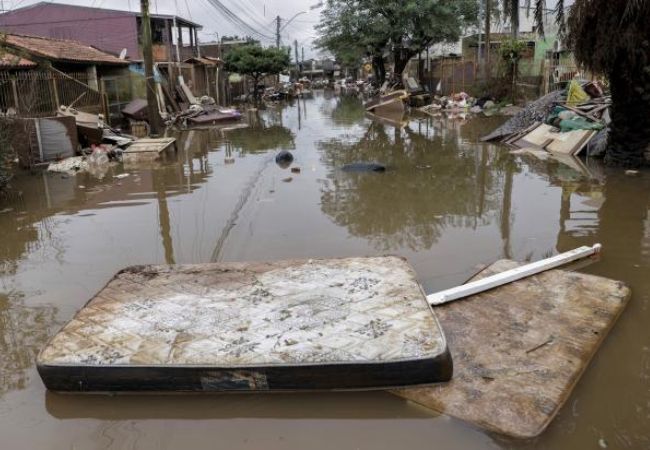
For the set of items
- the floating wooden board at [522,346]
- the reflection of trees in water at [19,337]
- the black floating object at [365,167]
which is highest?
the black floating object at [365,167]

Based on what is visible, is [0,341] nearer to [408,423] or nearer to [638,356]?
[408,423]

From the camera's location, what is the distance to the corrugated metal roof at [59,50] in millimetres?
15891

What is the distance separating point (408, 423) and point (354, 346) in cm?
51

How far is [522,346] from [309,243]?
9.78 feet

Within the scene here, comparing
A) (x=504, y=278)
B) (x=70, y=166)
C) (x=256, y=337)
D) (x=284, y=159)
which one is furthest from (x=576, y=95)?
(x=256, y=337)

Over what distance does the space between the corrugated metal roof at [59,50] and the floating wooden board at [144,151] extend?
459 cm

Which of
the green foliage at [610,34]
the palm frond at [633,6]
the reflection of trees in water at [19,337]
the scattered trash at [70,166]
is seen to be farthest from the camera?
the scattered trash at [70,166]

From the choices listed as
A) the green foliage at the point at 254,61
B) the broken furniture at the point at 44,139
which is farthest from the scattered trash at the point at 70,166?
the green foliage at the point at 254,61

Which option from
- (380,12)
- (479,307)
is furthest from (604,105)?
(380,12)

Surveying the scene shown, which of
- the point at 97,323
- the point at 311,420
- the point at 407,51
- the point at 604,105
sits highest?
the point at 407,51

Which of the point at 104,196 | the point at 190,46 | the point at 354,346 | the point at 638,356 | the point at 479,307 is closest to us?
the point at 354,346

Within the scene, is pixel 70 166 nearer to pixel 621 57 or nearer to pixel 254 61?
pixel 621 57

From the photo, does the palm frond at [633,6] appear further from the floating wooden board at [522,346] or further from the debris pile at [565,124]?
the floating wooden board at [522,346]

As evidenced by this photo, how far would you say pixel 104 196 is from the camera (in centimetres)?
877
